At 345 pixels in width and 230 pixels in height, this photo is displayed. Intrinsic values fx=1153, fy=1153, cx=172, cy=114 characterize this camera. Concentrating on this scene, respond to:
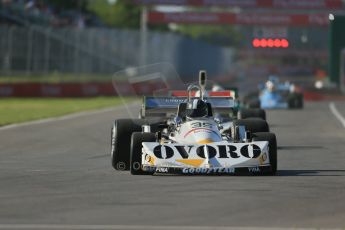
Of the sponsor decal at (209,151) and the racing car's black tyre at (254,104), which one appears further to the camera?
the racing car's black tyre at (254,104)

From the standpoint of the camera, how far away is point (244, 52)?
144 meters

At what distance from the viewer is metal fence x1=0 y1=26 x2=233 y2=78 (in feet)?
162

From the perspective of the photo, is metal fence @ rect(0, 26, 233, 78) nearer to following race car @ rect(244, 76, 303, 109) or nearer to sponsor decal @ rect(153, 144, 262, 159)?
following race car @ rect(244, 76, 303, 109)

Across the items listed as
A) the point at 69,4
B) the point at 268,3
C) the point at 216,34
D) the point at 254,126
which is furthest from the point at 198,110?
the point at 216,34

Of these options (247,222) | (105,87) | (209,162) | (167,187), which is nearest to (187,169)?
(209,162)

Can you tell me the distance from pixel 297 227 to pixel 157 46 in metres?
59.1

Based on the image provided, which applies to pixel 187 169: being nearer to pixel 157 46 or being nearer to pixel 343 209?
pixel 343 209

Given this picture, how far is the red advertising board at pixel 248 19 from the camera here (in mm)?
65750

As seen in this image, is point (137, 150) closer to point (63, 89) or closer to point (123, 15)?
point (63, 89)

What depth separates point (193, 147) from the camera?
14938 millimetres

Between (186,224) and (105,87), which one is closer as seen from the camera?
(186,224)

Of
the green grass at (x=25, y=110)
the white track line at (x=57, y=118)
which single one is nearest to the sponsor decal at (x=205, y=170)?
the white track line at (x=57, y=118)

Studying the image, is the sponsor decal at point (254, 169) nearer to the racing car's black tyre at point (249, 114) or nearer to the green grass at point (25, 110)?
the racing car's black tyre at point (249, 114)

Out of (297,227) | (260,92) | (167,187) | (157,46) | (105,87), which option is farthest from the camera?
(157,46)
